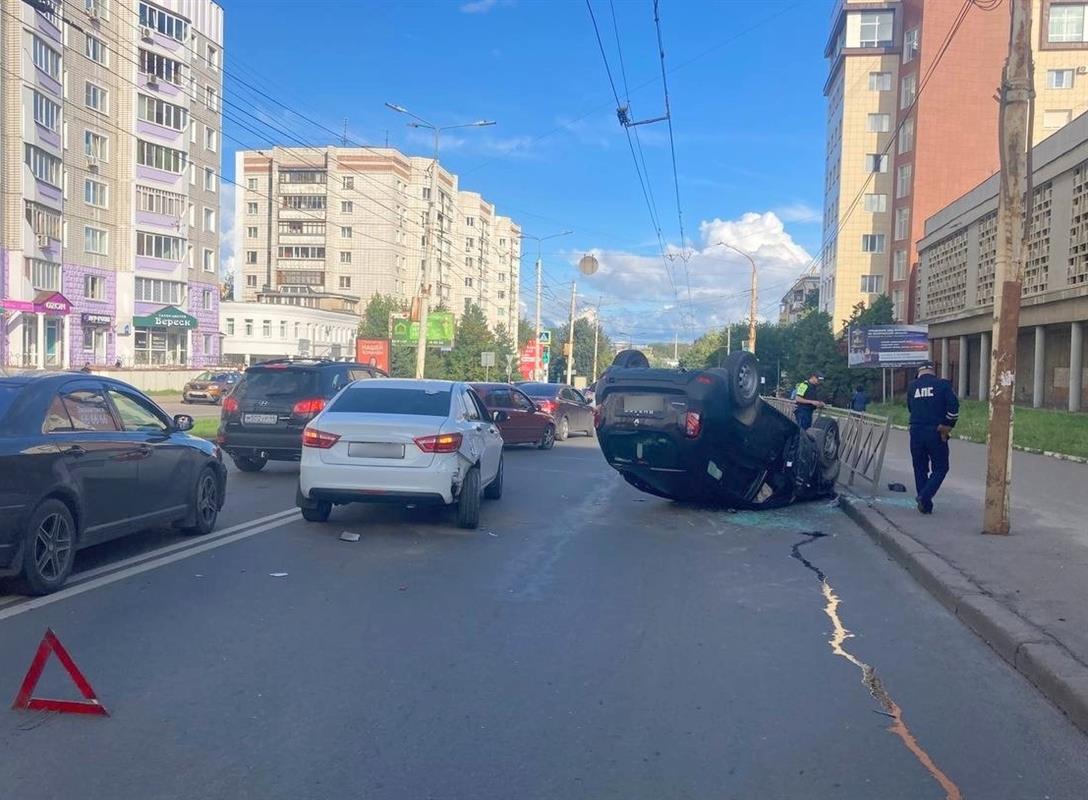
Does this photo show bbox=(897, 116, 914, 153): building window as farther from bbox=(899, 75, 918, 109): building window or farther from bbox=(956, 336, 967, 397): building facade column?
bbox=(956, 336, 967, 397): building facade column

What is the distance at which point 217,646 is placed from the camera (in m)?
5.96

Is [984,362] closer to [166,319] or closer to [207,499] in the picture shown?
[207,499]

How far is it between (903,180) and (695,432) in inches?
2304

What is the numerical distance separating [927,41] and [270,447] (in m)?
58.8

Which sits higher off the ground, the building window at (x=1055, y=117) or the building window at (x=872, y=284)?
the building window at (x=1055, y=117)

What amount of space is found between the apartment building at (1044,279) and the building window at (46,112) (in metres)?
40.8

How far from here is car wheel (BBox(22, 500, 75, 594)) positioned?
678cm

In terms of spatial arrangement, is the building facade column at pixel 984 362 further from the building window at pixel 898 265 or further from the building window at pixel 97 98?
the building window at pixel 97 98

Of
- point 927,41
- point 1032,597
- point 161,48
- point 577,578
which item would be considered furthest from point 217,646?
point 927,41

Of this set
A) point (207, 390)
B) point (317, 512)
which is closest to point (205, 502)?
point (317, 512)

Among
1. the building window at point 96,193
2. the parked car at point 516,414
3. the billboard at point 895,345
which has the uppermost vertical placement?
the building window at point 96,193

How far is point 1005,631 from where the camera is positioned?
6.29 meters

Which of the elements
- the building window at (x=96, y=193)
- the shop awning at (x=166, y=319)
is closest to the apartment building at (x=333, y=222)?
the shop awning at (x=166, y=319)

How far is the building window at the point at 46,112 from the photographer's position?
150 ft
